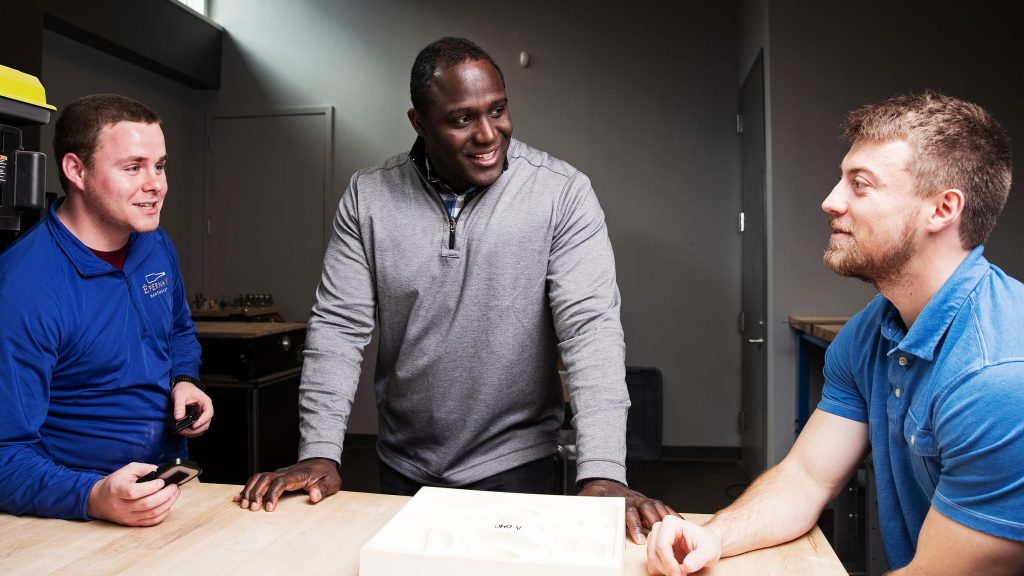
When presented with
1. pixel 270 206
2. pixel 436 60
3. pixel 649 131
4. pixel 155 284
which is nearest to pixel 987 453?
pixel 436 60

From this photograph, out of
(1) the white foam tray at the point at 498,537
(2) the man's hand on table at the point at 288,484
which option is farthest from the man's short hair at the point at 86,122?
(1) the white foam tray at the point at 498,537

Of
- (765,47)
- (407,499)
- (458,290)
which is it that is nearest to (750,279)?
(765,47)

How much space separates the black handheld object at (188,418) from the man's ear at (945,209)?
1511mm

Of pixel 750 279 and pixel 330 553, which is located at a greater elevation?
pixel 750 279

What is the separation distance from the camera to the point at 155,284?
175 cm

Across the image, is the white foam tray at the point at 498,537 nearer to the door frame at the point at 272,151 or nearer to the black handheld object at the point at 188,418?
the black handheld object at the point at 188,418

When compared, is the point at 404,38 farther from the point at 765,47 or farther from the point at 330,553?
the point at 330,553

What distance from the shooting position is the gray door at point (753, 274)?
3891 mm

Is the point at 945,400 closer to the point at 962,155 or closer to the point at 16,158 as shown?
the point at 962,155

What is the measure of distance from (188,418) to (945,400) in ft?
4.82

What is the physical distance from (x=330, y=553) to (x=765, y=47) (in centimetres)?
332

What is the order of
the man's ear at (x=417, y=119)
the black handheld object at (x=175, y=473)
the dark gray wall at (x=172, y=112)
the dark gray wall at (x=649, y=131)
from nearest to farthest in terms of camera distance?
the black handheld object at (x=175, y=473) < the man's ear at (x=417, y=119) < the dark gray wall at (x=172, y=112) < the dark gray wall at (x=649, y=131)

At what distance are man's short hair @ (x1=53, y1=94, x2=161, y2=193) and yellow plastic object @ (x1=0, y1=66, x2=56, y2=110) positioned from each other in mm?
356

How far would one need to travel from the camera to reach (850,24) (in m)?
3.54
